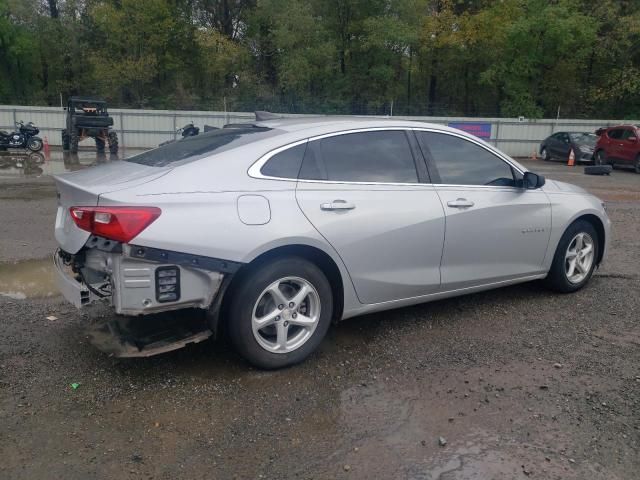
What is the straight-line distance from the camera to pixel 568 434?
3.12 meters

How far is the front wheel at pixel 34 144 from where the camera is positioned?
69.5ft

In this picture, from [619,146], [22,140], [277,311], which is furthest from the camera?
A: [22,140]

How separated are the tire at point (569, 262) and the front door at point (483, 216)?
10.2 inches

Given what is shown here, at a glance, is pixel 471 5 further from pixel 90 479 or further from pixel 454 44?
pixel 90 479

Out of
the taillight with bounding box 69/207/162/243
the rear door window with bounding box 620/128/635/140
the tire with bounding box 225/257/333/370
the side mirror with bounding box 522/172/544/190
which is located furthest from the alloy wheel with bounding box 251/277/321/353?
the rear door window with bounding box 620/128/635/140

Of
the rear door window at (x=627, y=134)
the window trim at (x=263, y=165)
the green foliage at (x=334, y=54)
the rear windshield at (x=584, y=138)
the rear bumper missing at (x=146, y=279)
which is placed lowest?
the rear bumper missing at (x=146, y=279)

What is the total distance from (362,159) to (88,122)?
60.6 ft

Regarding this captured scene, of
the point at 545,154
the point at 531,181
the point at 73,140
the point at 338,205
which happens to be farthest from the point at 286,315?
the point at 545,154

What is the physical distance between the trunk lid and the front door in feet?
7.07

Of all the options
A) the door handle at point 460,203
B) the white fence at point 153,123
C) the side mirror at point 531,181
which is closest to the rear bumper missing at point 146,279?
the door handle at point 460,203

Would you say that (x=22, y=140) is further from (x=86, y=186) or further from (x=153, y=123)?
(x=86, y=186)

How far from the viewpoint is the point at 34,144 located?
21297 millimetres

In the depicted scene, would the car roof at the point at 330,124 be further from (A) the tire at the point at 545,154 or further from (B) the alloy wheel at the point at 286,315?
(A) the tire at the point at 545,154

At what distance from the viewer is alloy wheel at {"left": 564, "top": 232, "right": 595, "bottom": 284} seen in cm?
539
